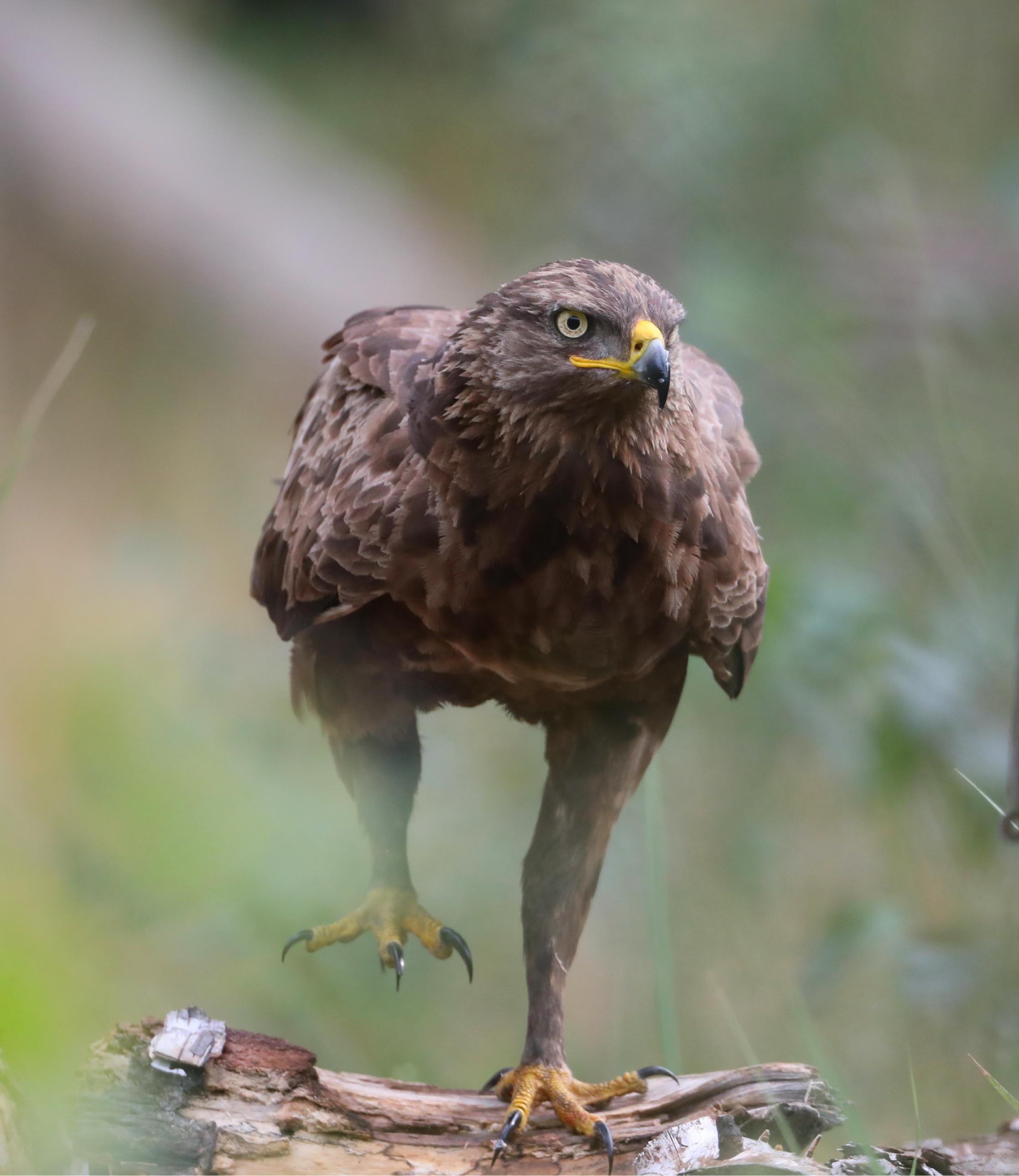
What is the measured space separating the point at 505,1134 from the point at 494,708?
585 centimetres

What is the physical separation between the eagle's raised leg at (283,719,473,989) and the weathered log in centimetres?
47

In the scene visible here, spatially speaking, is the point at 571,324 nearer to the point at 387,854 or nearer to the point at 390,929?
the point at 387,854

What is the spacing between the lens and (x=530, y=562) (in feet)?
10.9

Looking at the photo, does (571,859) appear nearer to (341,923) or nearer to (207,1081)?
(341,923)

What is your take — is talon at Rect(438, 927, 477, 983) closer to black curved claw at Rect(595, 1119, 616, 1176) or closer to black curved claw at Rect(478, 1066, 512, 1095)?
black curved claw at Rect(478, 1066, 512, 1095)

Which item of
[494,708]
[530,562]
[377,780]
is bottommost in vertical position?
[377,780]

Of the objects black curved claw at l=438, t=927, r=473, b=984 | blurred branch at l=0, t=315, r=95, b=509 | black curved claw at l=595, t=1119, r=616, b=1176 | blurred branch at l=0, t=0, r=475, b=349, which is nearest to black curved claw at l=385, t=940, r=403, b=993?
black curved claw at l=438, t=927, r=473, b=984

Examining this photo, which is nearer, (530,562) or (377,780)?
(530,562)

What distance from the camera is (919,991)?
477 centimetres

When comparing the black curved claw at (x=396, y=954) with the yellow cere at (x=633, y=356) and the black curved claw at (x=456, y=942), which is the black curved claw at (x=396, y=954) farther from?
the yellow cere at (x=633, y=356)

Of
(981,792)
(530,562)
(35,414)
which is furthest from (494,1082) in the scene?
(35,414)

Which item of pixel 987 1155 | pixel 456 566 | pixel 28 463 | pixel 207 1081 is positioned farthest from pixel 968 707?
pixel 28 463

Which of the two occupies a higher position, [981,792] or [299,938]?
[981,792]

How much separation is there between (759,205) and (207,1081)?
25.5 ft
